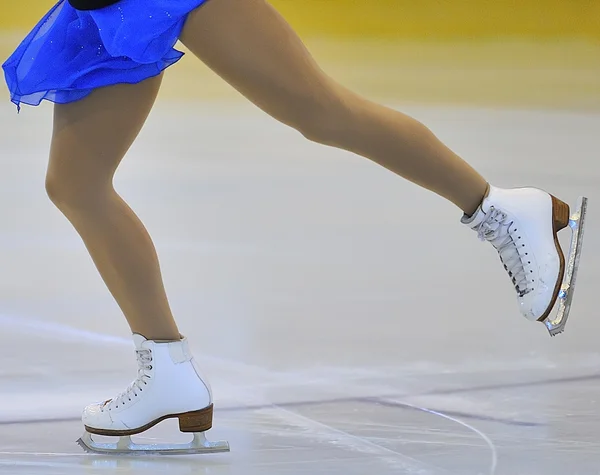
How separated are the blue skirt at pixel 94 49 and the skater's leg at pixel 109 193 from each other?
1.1 inches

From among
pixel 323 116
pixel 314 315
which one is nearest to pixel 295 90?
pixel 323 116

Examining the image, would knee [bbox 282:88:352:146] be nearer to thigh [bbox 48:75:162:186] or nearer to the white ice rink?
thigh [bbox 48:75:162:186]

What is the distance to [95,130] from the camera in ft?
3.93

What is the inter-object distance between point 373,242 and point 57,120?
1.14m

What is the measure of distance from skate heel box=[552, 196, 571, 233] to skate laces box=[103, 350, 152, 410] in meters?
0.54

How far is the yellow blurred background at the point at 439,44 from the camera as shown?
3.36 metres

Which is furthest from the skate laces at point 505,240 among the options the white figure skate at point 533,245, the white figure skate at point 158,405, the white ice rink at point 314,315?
the white figure skate at point 158,405

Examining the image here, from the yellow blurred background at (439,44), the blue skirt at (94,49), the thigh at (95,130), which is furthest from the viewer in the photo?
the yellow blurred background at (439,44)

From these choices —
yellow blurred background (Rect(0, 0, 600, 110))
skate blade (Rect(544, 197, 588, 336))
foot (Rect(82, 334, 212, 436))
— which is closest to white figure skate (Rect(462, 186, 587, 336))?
skate blade (Rect(544, 197, 588, 336))

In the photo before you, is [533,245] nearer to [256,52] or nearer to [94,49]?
[256,52]

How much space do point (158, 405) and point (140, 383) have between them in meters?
0.04

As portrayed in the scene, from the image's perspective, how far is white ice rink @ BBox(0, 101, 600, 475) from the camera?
1278 mm

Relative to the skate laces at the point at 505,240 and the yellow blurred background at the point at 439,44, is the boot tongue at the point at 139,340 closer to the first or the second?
the skate laces at the point at 505,240

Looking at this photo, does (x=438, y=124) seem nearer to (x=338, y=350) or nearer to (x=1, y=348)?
(x=338, y=350)
